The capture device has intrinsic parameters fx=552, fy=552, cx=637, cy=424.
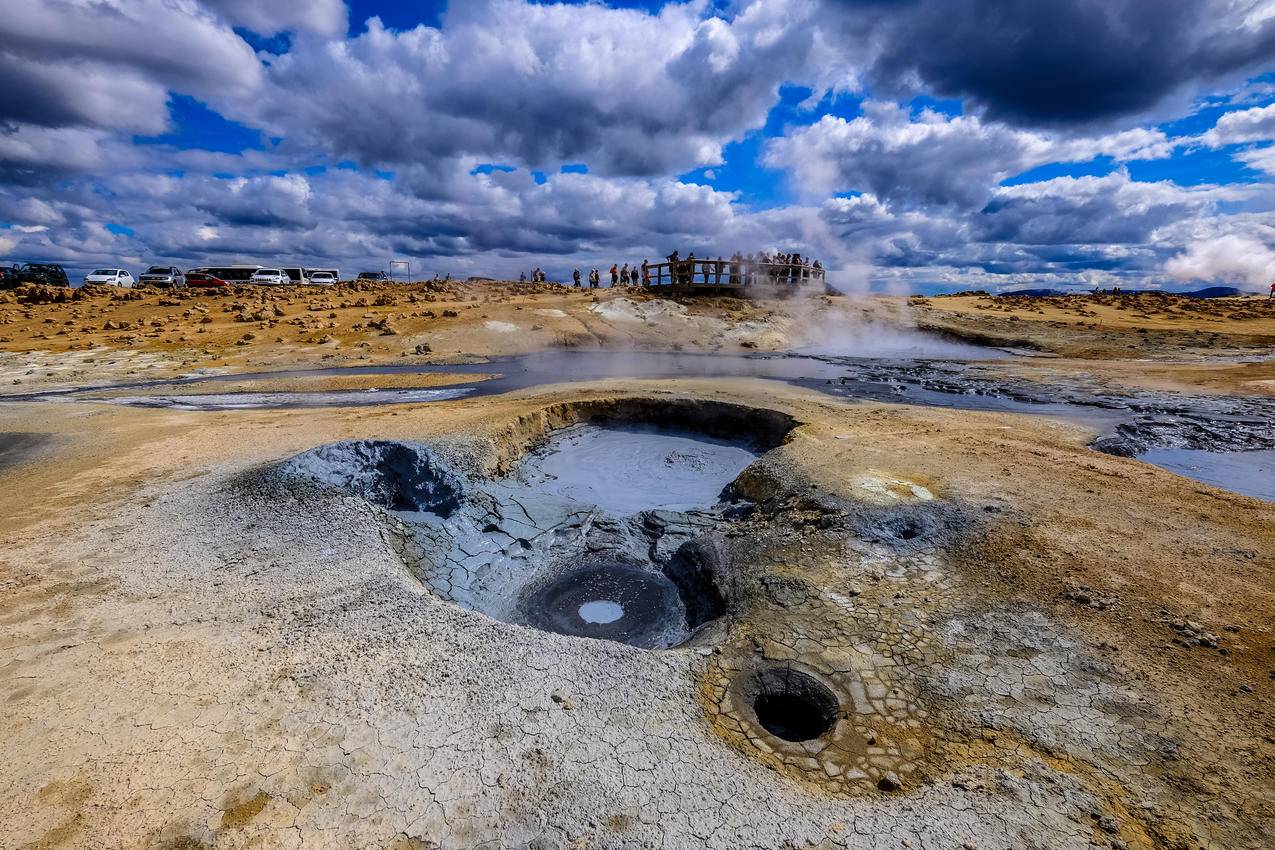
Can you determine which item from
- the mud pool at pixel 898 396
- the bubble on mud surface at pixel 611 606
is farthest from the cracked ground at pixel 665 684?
the mud pool at pixel 898 396

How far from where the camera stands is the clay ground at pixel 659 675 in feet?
10.3

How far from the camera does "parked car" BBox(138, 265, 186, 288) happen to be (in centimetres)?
3525

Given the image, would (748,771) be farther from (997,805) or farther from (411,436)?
(411,436)

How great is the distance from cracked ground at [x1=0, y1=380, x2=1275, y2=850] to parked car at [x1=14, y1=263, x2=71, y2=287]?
37201mm

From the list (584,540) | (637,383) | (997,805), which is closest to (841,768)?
(997,805)

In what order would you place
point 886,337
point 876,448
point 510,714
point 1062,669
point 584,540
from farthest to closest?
point 886,337 → point 876,448 → point 584,540 → point 1062,669 → point 510,714

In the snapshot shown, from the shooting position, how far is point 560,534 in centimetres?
792

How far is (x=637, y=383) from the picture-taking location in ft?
52.0

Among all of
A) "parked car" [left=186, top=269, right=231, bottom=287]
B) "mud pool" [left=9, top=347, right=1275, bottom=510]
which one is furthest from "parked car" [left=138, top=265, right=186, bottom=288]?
"mud pool" [left=9, top=347, right=1275, bottom=510]

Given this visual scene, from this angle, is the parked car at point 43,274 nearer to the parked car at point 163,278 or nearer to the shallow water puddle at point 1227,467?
the parked car at point 163,278

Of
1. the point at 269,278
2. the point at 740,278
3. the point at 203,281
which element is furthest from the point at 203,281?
the point at 740,278

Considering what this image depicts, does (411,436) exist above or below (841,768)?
above

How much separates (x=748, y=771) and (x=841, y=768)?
0.62 m

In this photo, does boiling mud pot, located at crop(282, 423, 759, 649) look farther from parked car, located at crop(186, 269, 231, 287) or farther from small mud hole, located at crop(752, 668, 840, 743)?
parked car, located at crop(186, 269, 231, 287)
